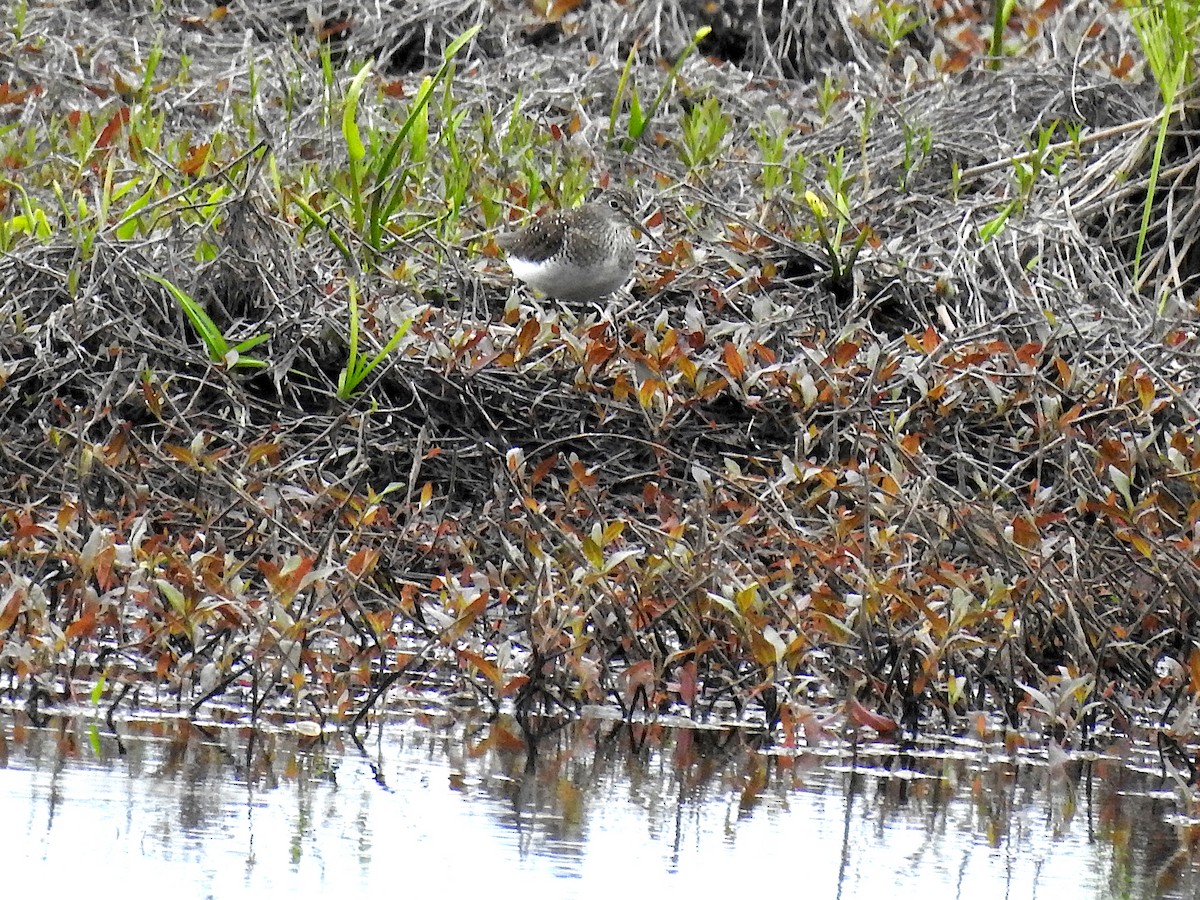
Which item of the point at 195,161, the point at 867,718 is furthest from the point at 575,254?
the point at 867,718

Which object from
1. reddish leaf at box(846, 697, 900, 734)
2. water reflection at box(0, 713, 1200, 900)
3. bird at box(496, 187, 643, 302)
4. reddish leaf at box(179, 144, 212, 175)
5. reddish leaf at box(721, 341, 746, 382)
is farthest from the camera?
reddish leaf at box(179, 144, 212, 175)

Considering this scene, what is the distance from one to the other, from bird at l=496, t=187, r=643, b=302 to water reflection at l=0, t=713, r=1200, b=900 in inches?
96.1

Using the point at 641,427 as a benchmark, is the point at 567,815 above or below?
below

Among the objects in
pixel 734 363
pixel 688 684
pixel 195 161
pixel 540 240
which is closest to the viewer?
pixel 688 684

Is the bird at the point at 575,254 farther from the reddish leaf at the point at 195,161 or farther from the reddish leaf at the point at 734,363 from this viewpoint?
the reddish leaf at the point at 195,161

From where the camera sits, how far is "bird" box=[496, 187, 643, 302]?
21.7ft

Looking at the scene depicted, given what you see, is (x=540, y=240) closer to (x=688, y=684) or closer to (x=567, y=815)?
(x=688, y=684)

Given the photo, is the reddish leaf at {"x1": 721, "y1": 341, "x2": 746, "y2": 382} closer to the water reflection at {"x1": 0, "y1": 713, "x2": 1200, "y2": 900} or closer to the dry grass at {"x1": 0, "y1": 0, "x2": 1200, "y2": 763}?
the dry grass at {"x1": 0, "y1": 0, "x2": 1200, "y2": 763}

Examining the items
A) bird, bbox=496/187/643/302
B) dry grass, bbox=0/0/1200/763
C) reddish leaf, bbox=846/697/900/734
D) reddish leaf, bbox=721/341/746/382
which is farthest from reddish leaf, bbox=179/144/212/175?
reddish leaf, bbox=846/697/900/734

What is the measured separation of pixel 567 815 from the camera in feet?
12.5

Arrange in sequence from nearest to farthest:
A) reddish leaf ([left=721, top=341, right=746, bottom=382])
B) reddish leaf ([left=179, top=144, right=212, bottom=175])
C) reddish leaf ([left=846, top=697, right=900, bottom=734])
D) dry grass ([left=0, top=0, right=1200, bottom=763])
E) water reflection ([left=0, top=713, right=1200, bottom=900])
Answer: water reflection ([left=0, top=713, right=1200, bottom=900]), reddish leaf ([left=846, top=697, right=900, bottom=734]), dry grass ([left=0, top=0, right=1200, bottom=763]), reddish leaf ([left=721, top=341, right=746, bottom=382]), reddish leaf ([left=179, top=144, right=212, bottom=175])

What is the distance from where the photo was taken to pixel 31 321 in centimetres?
645

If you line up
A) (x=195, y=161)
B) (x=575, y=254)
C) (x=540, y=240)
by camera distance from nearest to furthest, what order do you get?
(x=575, y=254)
(x=540, y=240)
(x=195, y=161)

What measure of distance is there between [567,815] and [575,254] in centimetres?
300
